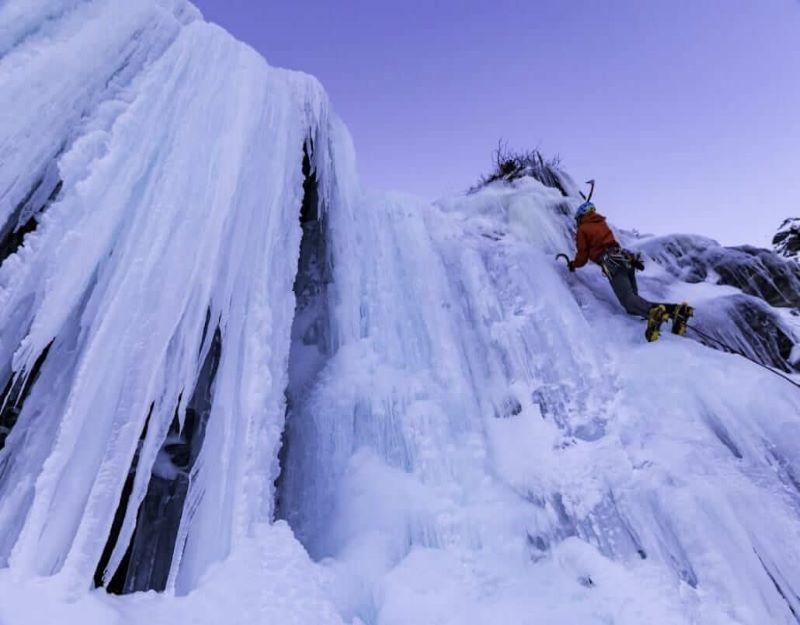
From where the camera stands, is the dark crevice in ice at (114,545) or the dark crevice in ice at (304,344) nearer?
the dark crevice in ice at (114,545)

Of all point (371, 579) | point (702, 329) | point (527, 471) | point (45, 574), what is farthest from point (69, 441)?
point (702, 329)

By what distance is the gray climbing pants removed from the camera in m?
A: 4.32

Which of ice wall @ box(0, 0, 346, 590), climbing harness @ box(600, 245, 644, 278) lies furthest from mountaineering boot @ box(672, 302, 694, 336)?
ice wall @ box(0, 0, 346, 590)

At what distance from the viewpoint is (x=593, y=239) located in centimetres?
484

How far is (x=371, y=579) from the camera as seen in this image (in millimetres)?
2943

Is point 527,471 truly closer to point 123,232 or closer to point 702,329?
point 702,329

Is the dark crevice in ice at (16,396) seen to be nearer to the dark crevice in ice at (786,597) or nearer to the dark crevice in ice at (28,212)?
the dark crevice in ice at (28,212)

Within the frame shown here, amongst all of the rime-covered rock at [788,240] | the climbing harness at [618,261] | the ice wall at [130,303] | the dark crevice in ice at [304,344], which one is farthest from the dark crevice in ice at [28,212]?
the rime-covered rock at [788,240]

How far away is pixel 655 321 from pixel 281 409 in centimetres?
332

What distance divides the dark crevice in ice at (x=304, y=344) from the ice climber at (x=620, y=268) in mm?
2847

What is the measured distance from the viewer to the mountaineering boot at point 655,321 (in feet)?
13.4

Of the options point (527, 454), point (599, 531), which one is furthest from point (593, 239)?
point (599, 531)

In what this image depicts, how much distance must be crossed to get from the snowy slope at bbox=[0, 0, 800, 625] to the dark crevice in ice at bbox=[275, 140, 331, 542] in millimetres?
33

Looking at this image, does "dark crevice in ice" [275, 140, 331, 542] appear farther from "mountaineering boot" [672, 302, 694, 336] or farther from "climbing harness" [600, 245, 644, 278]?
"mountaineering boot" [672, 302, 694, 336]
